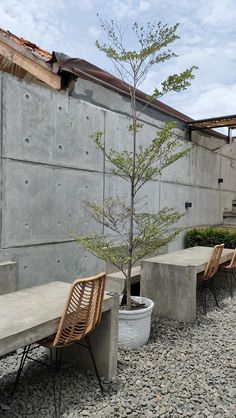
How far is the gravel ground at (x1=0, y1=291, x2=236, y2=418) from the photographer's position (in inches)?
91.4

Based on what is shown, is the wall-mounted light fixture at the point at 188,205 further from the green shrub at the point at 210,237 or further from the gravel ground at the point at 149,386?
the gravel ground at the point at 149,386

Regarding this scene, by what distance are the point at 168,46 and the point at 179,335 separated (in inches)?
110

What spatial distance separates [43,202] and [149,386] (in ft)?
7.83

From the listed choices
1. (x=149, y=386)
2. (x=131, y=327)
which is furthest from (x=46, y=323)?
(x=131, y=327)

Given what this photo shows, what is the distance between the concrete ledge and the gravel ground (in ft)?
1.90

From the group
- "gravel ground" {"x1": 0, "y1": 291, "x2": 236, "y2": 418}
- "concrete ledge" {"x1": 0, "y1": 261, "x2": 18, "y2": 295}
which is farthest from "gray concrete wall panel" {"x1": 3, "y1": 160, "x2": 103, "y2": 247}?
"gravel ground" {"x1": 0, "y1": 291, "x2": 236, "y2": 418}

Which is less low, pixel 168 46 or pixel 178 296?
pixel 168 46

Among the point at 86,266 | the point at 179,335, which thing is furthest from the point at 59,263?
the point at 179,335

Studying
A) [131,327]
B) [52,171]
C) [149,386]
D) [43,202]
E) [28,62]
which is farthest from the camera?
[28,62]

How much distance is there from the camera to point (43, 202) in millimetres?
4301

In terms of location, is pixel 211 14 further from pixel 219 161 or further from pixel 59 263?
pixel 219 161

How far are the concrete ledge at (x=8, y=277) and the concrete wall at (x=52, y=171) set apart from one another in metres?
0.69

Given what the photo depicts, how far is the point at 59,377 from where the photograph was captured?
2.71m

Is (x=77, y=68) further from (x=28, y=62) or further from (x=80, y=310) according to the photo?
(x=80, y=310)
